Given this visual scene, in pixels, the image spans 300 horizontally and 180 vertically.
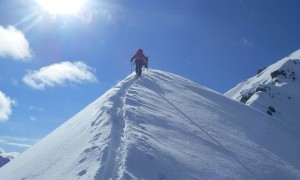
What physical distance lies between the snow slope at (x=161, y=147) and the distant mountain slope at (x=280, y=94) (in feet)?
128

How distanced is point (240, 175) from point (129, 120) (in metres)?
4.53

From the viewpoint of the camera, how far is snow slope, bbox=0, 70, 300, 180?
10.1 m

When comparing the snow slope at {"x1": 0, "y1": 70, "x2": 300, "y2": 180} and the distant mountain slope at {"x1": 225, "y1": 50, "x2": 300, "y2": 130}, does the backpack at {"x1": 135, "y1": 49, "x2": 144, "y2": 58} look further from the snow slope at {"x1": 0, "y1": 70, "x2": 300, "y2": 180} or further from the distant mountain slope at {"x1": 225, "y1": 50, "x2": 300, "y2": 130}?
the distant mountain slope at {"x1": 225, "y1": 50, "x2": 300, "y2": 130}

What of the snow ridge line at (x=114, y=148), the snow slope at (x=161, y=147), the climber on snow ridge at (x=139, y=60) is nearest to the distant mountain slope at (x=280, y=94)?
the climber on snow ridge at (x=139, y=60)

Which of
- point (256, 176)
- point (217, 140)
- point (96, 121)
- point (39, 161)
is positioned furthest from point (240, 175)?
point (39, 161)

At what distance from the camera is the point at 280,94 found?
82188 mm

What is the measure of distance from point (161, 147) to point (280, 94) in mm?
76077

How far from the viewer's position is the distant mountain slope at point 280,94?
68238mm

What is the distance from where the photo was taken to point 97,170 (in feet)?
30.3

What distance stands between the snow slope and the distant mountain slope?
3904 centimetres

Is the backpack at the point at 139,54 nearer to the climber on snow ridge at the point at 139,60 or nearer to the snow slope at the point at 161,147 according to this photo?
the climber on snow ridge at the point at 139,60

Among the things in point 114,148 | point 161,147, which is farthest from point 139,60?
point 114,148

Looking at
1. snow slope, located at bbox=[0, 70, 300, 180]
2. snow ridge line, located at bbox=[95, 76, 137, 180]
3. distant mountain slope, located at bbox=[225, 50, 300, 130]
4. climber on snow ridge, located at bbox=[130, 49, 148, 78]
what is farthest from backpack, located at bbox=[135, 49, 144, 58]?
distant mountain slope, located at bbox=[225, 50, 300, 130]

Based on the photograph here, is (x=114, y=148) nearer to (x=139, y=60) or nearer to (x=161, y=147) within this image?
(x=161, y=147)
